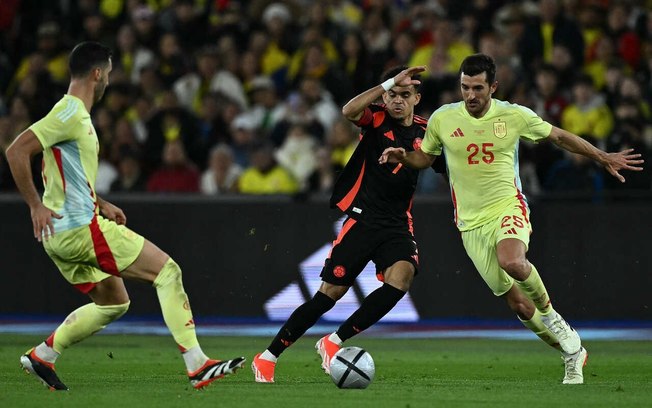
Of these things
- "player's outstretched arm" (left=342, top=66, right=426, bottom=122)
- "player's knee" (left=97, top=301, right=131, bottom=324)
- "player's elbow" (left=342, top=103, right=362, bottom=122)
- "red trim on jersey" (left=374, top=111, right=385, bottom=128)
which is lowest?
"player's knee" (left=97, top=301, right=131, bottom=324)

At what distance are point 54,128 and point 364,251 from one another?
2.64 metres

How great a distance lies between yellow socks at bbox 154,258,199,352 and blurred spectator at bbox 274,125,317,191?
7.94 metres

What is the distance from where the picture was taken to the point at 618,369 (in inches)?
456

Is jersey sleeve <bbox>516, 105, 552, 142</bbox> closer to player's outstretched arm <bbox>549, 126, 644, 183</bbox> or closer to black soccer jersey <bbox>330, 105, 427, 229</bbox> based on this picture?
player's outstretched arm <bbox>549, 126, 644, 183</bbox>

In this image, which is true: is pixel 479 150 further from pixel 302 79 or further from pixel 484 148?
pixel 302 79

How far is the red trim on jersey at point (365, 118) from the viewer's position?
34.0 feet

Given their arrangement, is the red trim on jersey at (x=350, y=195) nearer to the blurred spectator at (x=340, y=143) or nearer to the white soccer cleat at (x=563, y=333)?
the white soccer cleat at (x=563, y=333)

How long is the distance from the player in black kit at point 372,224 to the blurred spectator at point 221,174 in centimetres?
666

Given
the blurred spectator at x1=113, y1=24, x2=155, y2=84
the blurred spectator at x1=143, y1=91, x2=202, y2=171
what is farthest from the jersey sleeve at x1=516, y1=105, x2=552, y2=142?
the blurred spectator at x1=113, y1=24, x2=155, y2=84

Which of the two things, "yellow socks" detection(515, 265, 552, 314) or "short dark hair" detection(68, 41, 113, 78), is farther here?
"yellow socks" detection(515, 265, 552, 314)

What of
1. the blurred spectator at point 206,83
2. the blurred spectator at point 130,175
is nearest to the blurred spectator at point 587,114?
the blurred spectator at point 206,83

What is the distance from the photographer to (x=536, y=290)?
1017 cm

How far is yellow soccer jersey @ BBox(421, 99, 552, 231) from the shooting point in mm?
10297

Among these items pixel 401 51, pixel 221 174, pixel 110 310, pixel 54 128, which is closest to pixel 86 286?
pixel 110 310
